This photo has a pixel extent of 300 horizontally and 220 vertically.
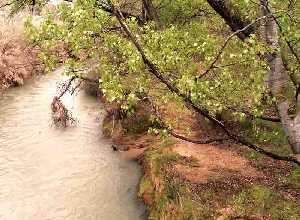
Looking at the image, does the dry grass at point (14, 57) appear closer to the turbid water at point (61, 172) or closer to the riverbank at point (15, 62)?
the riverbank at point (15, 62)

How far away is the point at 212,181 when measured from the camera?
15.0m

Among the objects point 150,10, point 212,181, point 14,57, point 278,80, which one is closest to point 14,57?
point 14,57

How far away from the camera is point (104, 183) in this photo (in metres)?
18.3

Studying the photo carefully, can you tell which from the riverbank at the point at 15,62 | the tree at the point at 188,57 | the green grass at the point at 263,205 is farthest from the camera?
the riverbank at the point at 15,62

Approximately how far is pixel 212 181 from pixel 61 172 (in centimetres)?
701

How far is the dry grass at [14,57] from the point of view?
34.3 m

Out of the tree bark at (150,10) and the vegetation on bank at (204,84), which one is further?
the tree bark at (150,10)

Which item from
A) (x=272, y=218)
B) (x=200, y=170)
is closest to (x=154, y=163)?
(x=200, y=170)

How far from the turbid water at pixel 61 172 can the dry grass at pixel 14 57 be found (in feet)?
21.6

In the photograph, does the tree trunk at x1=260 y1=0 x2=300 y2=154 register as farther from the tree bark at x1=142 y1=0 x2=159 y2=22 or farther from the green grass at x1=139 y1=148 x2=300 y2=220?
the tree bark at x1=142 y1=0 x2=159 y2=22

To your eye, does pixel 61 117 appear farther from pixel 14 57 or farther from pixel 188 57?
pixel 188 57

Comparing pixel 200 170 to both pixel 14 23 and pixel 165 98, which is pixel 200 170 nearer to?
pixel 165 98

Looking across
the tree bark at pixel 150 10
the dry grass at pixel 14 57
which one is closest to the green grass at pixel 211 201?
the tree bark at pixel 150 10

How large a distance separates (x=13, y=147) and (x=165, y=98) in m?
12.5
